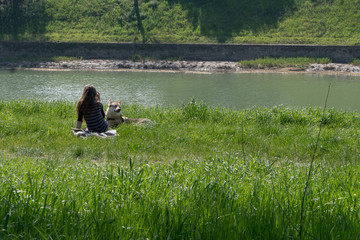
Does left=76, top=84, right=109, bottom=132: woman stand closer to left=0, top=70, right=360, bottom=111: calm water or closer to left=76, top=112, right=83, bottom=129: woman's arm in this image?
left=76, top=112, right=83, bottom=129: woman's arm

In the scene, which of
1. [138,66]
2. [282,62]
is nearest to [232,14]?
[282,62]

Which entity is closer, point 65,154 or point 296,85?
point 65,154

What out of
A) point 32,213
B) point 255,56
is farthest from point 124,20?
point 32,213

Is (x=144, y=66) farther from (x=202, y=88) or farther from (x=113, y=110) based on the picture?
(x=113, y=110)

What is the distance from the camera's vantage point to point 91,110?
33.2ft

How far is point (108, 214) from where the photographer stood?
389 cm

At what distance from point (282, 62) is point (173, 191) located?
38.3m

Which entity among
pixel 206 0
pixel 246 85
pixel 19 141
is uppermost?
pixel 206 0

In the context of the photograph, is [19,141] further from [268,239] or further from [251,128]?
[268,239]

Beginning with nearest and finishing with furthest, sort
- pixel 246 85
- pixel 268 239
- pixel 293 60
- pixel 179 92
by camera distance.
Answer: pixel 268 239 < pixel 179 92 < pixel 246 85 < pixel 293 60

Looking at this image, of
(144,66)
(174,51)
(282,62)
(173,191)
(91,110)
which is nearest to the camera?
(173,191)

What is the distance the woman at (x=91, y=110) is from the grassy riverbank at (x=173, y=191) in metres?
0.61

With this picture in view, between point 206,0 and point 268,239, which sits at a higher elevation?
point 206,0

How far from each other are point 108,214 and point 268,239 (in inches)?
51.4
